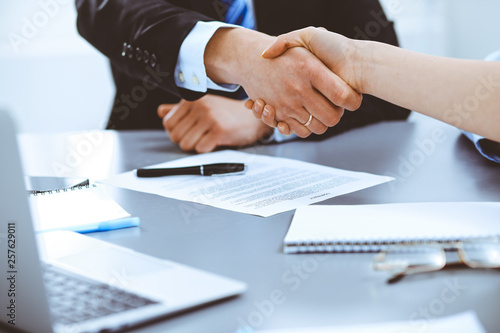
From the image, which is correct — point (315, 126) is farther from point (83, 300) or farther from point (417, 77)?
point (83, 300)

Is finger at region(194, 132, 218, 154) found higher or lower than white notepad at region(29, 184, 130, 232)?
lower

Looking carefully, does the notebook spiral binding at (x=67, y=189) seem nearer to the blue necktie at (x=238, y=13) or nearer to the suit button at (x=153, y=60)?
the suit button at (x=153, y=60)

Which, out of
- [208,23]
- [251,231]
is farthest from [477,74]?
[208,23]

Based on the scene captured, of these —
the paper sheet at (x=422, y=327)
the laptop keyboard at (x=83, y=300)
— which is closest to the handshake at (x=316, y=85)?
the paper sheet at (x=422, y=327)

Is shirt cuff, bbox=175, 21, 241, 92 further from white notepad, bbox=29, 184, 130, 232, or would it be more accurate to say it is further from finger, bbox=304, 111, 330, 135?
white notepad, bbox=29, 184, 130, 232

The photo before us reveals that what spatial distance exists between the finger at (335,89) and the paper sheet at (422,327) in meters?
0.66

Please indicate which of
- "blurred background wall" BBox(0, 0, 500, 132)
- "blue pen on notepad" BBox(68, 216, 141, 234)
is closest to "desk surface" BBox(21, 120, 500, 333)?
"blue pen on notepad" BBox(68, 216, 141, 234)

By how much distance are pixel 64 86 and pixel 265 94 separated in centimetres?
203

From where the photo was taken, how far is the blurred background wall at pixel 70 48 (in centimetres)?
279

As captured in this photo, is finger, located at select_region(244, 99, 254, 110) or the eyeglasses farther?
Result: finger, located at select_region(244, 99, 254, 110)

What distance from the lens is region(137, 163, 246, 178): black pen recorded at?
98 centimetres

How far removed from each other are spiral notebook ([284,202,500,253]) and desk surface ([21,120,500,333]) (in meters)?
0.02

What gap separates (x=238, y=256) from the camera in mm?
603

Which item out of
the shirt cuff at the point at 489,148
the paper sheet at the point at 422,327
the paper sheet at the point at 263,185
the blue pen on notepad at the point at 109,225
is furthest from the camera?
the shirt cuff at the point at 489,148
